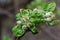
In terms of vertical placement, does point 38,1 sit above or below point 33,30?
above

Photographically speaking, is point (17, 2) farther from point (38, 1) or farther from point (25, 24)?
point (25, 24)

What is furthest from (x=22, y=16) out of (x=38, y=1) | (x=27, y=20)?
(x=38, y=1)

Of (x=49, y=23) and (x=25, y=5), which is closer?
(x=49, y=23)

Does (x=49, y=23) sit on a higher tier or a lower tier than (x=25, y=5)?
lower

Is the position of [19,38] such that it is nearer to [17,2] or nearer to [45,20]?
[45,20]

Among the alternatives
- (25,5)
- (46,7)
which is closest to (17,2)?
(25,5)

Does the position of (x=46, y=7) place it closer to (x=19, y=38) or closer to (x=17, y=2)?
(x=19, y=38)

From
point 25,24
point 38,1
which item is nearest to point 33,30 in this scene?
point 25,24

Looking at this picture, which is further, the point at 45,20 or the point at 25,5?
the point at 25,5
